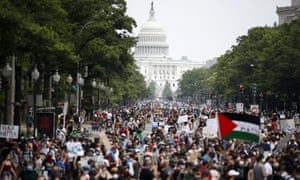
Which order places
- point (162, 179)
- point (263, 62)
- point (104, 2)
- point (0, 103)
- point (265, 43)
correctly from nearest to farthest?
point (162, 179), point (0, 103), point (104, 2), point (263, 62), point (265, 43)

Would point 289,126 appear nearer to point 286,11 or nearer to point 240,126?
point 240,126

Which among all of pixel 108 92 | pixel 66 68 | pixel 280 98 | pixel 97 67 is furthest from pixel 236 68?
pixel 66 68

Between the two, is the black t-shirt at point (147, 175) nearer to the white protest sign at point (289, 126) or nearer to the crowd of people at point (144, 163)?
the crowd of people at point (144, 163)

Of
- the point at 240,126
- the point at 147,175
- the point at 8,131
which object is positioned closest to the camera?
the point at 147,175

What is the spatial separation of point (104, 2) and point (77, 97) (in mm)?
8790

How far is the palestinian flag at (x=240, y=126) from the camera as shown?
28156 mm

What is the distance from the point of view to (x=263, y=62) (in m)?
111

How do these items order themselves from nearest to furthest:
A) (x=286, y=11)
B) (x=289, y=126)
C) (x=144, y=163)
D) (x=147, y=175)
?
(x=147, y=175)
(x=144, y=163)
(x=289, y=126)
(x=286, y=11)

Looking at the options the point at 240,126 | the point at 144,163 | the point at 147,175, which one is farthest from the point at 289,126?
the point at 147,175

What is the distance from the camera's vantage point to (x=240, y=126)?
2836cm

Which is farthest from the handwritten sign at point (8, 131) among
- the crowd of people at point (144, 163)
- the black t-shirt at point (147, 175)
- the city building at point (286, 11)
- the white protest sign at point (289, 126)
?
the city building at point (286, 11)

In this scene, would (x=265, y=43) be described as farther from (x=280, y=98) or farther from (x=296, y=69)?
(x=296, y=69)

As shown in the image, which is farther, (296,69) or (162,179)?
(296,69)

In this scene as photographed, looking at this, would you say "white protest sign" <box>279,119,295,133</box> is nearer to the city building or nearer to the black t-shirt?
the black t-shirt
